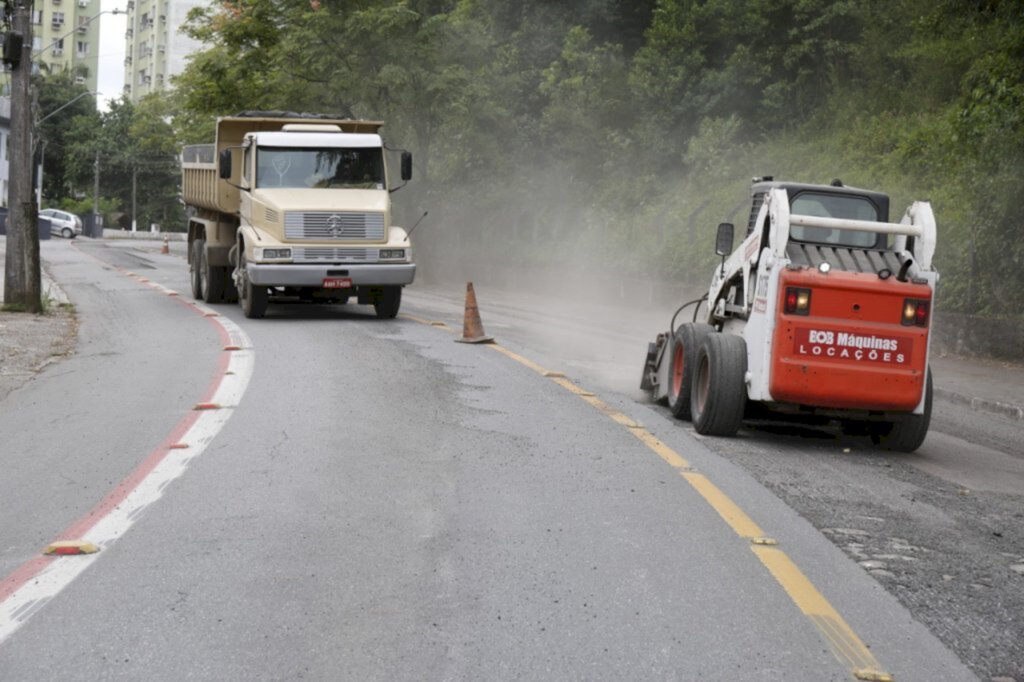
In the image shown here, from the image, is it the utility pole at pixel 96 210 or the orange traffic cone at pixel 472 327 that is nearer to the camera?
the orange traffic cone at pixel 472 327

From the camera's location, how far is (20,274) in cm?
2162

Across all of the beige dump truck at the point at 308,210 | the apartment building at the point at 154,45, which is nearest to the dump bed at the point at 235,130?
the beige dump truck at the point at 308,210

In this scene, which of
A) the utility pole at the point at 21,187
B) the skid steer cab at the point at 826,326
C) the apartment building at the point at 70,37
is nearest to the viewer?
the skid steer cab at the point at 826,326

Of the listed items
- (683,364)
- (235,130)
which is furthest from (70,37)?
(683,364)

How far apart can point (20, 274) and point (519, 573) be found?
684 inches

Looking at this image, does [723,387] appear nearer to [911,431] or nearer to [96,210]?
[911,431]

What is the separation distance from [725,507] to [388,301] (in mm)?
13852

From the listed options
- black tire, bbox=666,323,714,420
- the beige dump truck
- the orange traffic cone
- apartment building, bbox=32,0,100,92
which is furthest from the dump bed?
apartment building, bbox=32,0,100,92

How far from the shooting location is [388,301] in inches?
835

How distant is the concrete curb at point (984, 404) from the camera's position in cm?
1406

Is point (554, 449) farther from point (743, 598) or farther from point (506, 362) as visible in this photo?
point (506, 362)

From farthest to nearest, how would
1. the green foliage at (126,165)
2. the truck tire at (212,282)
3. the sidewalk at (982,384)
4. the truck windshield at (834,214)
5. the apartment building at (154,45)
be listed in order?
1. the apartment building at (154,45)
2. the green foliage at (126,165)
3. the truck tire at (212,282)
4. the sidewalk at (982,384)
5. the truck windshield at (834,214)

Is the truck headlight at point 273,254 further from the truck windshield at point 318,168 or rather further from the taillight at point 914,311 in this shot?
the taillight at point 914,311

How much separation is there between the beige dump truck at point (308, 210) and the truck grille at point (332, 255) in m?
0.01
